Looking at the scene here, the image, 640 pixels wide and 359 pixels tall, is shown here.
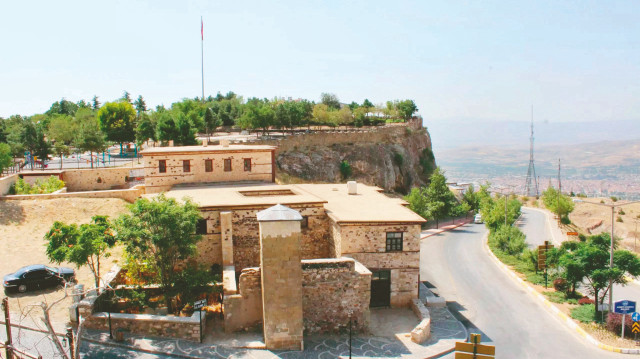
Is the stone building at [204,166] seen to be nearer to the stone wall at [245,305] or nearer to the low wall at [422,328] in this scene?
the stone wall at [245,305]

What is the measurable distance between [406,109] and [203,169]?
65.9 m

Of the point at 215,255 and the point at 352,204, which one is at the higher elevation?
the point at 352,204

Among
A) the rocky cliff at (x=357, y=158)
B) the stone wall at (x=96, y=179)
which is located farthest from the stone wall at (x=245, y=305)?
the rocky cliff at (x=357, y=158)

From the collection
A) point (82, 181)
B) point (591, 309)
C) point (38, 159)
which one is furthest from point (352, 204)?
point (38, 159)

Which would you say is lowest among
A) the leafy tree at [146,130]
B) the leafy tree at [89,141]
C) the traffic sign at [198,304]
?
the traffic sign at [198,304]

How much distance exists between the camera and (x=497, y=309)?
1030 inches

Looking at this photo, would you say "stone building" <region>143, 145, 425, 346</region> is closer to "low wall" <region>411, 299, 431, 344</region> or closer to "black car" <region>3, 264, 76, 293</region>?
"low wall" <region>411, 299, 431, 344</region>

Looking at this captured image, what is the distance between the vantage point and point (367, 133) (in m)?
73.9

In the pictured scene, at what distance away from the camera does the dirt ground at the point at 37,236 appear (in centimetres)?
2197

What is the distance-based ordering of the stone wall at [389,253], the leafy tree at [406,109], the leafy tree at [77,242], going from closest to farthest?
the leafy tree at [77,242] < the stone wall at [389,253] < the leafy tree at [406,109]

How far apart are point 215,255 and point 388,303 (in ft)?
30.0

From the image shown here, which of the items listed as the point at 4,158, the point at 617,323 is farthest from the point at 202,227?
the point at 4,158

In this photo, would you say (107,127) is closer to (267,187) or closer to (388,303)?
(267,187)

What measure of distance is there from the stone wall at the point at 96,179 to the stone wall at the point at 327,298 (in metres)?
27.7
